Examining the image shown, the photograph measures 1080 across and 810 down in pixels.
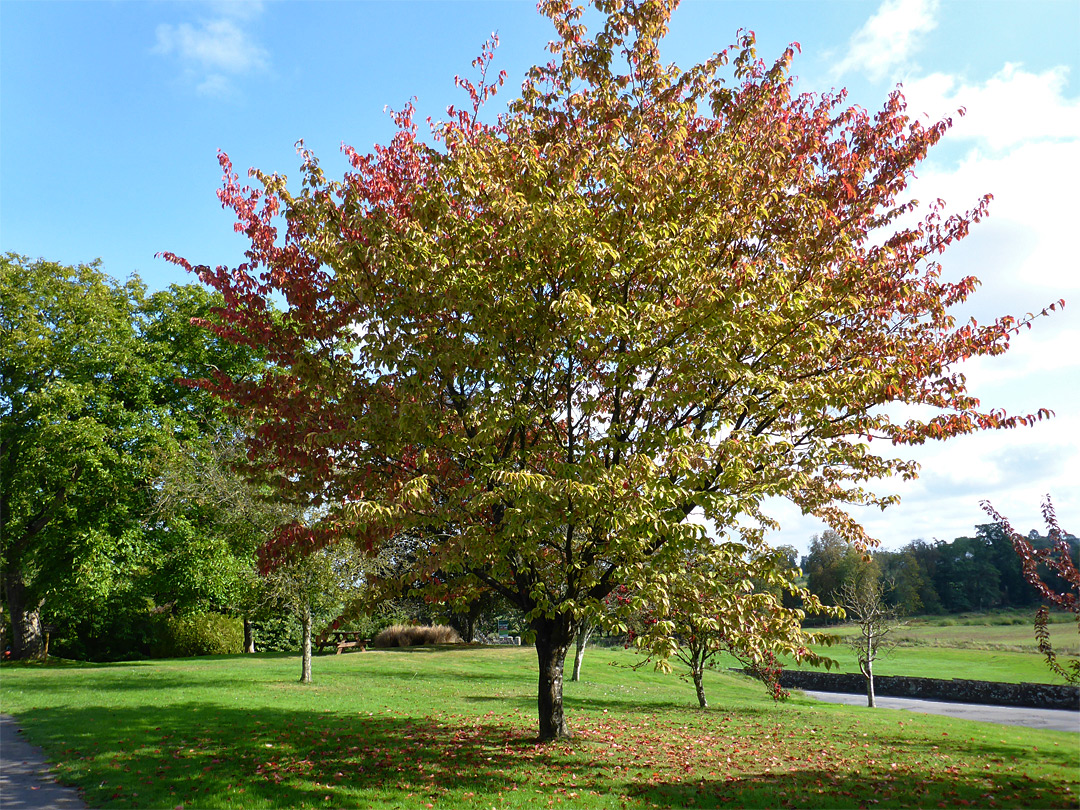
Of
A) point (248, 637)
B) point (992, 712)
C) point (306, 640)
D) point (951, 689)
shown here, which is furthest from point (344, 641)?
point (951, 689)

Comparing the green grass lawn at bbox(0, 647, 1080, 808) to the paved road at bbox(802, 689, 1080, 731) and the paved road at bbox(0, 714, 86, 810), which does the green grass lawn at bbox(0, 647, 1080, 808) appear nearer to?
the paved road at bbox(0, 714, 86, 810)

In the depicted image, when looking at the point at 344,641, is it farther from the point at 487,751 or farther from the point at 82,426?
the point at 487,751

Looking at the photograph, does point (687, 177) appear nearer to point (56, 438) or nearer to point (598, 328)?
point (598, 328)

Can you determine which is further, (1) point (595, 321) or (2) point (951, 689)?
(2) point (951, 689)

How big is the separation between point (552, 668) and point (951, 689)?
33.6m

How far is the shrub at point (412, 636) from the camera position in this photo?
3688 centimetres

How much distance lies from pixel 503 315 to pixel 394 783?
6435 millimetres

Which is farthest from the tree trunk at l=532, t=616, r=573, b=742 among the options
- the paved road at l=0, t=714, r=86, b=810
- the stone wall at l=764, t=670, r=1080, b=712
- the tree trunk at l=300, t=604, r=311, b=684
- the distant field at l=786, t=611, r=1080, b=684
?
the stone wall at l=764, t=670, r=1080, b=712

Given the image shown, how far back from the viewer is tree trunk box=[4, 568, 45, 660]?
27922mm

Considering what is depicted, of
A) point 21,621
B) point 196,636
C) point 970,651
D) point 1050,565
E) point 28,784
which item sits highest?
point 1050,565

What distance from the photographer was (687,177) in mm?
8312

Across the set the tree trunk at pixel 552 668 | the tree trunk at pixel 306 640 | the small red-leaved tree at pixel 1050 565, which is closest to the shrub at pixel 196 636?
the tree trunk at pixel 306 640

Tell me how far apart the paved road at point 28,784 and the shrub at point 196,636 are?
23020mm

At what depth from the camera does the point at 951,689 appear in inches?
1331
